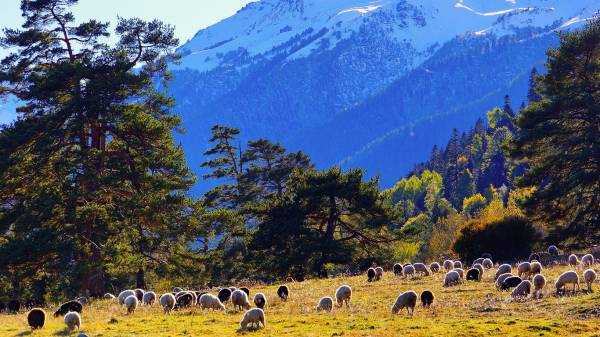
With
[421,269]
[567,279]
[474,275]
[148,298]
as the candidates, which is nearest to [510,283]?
[567,279]

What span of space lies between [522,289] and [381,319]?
549 centimetres

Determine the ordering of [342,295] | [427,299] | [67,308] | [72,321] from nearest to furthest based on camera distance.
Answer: [72,321]
[427,299]
[342,295]
[67,308]

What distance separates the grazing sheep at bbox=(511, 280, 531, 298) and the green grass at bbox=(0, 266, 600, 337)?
0.46 meters

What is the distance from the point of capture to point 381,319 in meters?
24.0

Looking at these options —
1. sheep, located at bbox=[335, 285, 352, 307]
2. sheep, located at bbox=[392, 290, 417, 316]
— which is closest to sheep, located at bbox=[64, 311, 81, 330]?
sheep, located at bbox=[335, 285, 352, 307]

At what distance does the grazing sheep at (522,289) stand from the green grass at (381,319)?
1.50 feet

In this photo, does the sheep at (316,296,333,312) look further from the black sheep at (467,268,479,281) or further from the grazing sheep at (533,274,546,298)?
the black sheep at (467,268,479,281)

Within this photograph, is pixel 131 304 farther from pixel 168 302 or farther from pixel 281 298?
pixel 281 298

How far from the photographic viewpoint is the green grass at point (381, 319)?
68.9 feet

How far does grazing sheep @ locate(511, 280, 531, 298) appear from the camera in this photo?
26031mm

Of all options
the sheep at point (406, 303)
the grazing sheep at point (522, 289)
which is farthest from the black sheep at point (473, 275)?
the sheep at point (406, 303)

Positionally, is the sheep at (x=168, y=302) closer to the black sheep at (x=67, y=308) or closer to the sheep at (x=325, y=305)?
the black sheep at (x=67, y=308)

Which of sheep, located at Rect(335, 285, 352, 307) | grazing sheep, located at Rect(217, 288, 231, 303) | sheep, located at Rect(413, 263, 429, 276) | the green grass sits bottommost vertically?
the green grass

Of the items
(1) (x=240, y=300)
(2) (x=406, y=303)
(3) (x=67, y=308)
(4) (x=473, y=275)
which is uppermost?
(3) (x=67, y=308)
